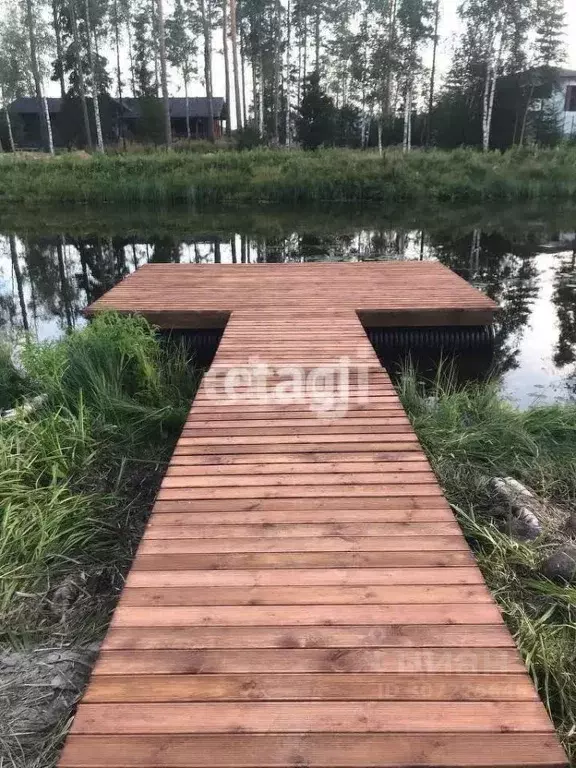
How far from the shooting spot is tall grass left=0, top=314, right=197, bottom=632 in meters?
2.33

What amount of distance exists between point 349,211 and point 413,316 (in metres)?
9.49

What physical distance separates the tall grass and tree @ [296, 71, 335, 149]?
18478 mm

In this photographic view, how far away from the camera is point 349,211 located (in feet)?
45.9

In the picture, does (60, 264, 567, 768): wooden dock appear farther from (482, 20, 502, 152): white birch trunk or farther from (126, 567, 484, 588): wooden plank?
(482, 20, 502, 152): white birch trunk

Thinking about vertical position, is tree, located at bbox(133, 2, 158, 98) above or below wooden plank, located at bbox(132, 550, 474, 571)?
above

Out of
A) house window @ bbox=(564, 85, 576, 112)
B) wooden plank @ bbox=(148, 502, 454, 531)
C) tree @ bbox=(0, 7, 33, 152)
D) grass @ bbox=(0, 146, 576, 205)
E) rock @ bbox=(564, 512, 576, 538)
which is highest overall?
tree @ bbox=(0, 7, 33, 152)

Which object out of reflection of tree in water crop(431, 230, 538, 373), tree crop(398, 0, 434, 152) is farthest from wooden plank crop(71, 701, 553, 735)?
tree crop(398, 0, 434, 152)

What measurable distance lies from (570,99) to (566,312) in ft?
83.7

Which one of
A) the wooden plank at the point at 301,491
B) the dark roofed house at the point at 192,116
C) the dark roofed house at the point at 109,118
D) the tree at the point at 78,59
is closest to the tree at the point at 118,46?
the dark roofed house at the point at 109,118

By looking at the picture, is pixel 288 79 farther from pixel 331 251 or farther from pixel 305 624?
pixel 305 624

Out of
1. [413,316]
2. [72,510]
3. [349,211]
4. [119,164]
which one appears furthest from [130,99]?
→ [72,510]

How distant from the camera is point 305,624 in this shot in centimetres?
155

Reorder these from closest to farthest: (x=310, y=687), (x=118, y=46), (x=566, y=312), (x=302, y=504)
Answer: (x=310, y=687), (x=302, y=504), (x=566, y=312), (x=118, y=46)

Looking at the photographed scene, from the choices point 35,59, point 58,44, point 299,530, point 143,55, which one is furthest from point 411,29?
point 299,530
